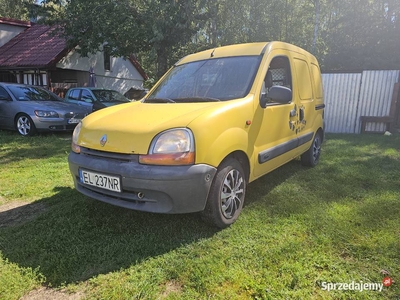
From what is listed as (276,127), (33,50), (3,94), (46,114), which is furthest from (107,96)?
(33,50)

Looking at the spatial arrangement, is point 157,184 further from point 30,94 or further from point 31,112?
point 30,94

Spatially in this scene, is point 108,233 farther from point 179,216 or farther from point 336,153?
point 336,153

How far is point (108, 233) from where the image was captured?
9.23ft

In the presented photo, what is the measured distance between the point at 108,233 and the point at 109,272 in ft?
1.95

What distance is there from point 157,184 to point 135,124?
2.05 feet

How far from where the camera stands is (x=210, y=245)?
2.59 meters

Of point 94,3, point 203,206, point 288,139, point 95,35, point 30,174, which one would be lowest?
point 30,174

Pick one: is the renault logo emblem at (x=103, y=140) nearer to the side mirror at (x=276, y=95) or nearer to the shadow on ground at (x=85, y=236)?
the shadow on ground at (x=85, y=236)

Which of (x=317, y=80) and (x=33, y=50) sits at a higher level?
(x=33, y=50)

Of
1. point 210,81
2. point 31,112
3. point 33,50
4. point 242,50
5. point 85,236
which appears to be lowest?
point 85,236

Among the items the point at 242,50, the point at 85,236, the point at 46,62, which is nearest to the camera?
the point at 85,236

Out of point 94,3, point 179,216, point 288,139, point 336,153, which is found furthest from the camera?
point 94,3

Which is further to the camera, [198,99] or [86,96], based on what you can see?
[86,96]

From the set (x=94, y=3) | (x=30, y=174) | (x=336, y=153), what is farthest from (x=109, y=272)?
(x=94, y=3)
